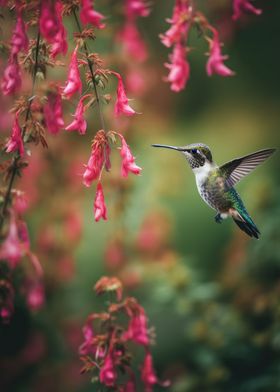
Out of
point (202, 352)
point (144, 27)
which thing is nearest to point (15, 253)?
point (202, 352)

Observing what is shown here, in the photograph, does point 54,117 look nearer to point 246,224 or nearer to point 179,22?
point 179,22

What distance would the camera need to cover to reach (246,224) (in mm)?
2990

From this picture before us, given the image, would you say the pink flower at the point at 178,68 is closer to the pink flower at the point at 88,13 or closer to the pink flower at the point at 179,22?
the pink flower at the point at 179,22

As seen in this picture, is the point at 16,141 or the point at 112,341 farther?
the point at 112,341

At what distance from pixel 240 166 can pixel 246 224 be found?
32 cm

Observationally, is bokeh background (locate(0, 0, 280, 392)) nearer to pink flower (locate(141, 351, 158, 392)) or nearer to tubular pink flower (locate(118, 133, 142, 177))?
pink flower (locate(141, 351, 158, 392))

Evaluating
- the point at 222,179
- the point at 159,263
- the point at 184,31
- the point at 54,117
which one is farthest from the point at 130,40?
the point at 54,117

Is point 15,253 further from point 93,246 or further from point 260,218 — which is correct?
point 93,246

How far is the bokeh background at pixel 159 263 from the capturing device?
398cm

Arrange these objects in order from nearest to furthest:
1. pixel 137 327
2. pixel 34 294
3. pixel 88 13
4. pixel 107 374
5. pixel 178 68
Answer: pixel 88 13
pixel 107 374
pixel 178 68
pixel 137 327
pixel 34 294

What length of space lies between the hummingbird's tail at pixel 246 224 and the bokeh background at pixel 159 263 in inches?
30.3

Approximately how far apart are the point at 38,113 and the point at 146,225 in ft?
9.12

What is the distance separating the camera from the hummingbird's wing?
2.82 meters

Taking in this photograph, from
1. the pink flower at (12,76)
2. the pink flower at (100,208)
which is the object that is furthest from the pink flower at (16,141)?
the pink flower at (100,208)
